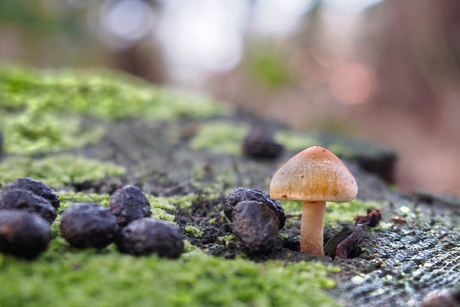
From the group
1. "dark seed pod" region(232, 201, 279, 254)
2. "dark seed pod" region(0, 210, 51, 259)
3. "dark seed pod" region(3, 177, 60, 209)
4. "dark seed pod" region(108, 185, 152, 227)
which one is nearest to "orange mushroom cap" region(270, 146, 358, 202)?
"dark seed pod" region(232, 201, 279, 254)

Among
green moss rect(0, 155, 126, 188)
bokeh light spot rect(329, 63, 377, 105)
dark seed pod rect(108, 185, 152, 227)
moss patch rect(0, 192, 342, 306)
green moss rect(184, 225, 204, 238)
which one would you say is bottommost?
green moss rect(184, 225, 204, 238)

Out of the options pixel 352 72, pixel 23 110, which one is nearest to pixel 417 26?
pixel 352 72

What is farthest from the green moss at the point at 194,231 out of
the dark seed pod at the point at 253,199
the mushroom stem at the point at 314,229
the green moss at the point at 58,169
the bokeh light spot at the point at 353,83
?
A: the bokeh light spot at the point at 353,83

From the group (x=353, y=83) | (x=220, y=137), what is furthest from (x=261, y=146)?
(x=353, y=83)

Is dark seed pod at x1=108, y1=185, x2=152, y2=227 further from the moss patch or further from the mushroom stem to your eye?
A: the mushroom stem

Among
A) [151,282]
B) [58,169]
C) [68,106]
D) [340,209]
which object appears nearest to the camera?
[151,282]

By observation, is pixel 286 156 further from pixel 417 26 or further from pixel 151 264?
pixel 417 26

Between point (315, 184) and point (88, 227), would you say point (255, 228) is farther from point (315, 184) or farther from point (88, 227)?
point (88, 227)
